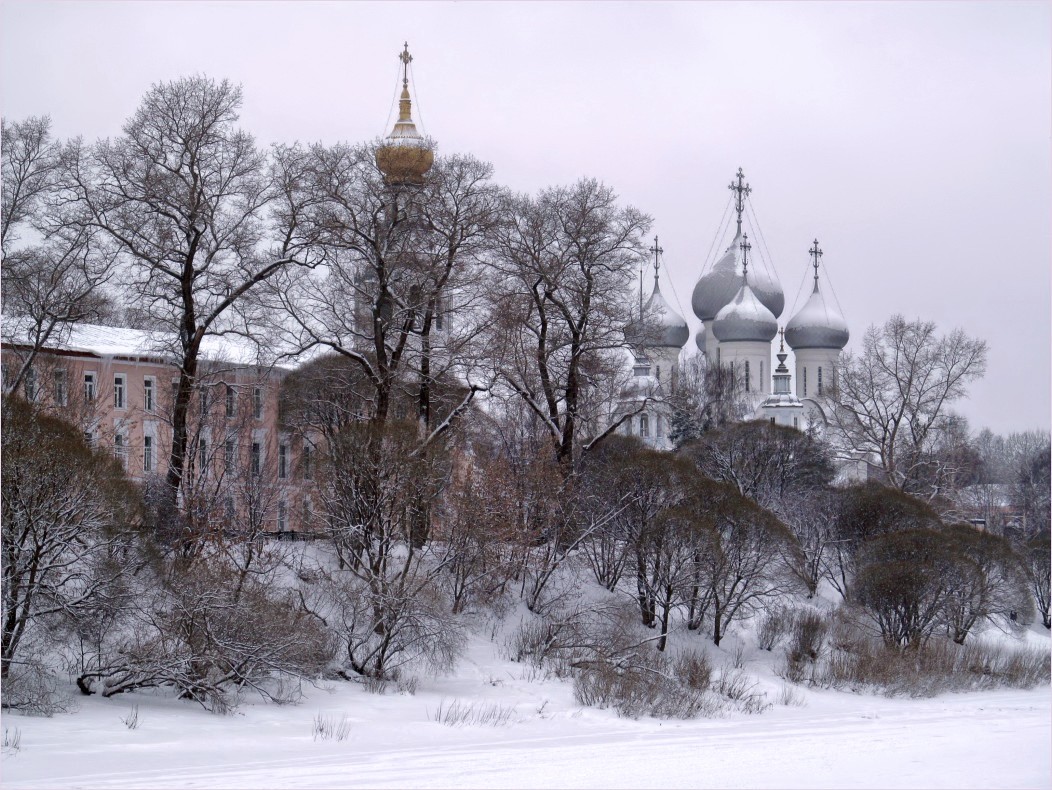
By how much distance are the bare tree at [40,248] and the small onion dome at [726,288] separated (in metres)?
51.5

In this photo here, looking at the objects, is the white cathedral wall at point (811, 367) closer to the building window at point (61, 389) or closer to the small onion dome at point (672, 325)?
the small onion dome at point (672, 325)

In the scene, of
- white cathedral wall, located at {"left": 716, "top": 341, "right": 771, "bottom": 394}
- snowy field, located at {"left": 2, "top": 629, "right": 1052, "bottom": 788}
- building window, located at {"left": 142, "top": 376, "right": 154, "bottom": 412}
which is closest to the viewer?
snowy field, located at {"left": 2, "top": 629, "right": 1052, "bottom": 788}

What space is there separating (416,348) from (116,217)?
22.2 ft

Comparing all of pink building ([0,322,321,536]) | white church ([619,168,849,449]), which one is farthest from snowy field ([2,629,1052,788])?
white church ([619,168,849,449])

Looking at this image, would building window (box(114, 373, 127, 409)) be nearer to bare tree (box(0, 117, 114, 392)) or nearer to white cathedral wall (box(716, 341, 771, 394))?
bare tree (box(0, 117, 114, 392))

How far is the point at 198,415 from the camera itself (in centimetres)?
3250

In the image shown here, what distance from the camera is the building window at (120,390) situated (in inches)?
1628

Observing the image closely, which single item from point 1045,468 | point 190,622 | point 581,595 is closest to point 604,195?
point 581,595

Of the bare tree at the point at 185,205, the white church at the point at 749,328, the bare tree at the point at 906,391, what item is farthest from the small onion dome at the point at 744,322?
the bare tree at the point at 185,205

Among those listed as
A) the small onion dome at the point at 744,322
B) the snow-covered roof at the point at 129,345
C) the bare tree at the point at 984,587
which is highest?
the small onion dome at the point at 744,322

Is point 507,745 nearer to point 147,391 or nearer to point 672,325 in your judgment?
point 147,391

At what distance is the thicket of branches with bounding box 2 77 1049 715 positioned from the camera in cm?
2252

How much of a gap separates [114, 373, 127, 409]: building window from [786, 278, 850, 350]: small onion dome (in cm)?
4255

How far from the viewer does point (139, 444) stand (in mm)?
40250
